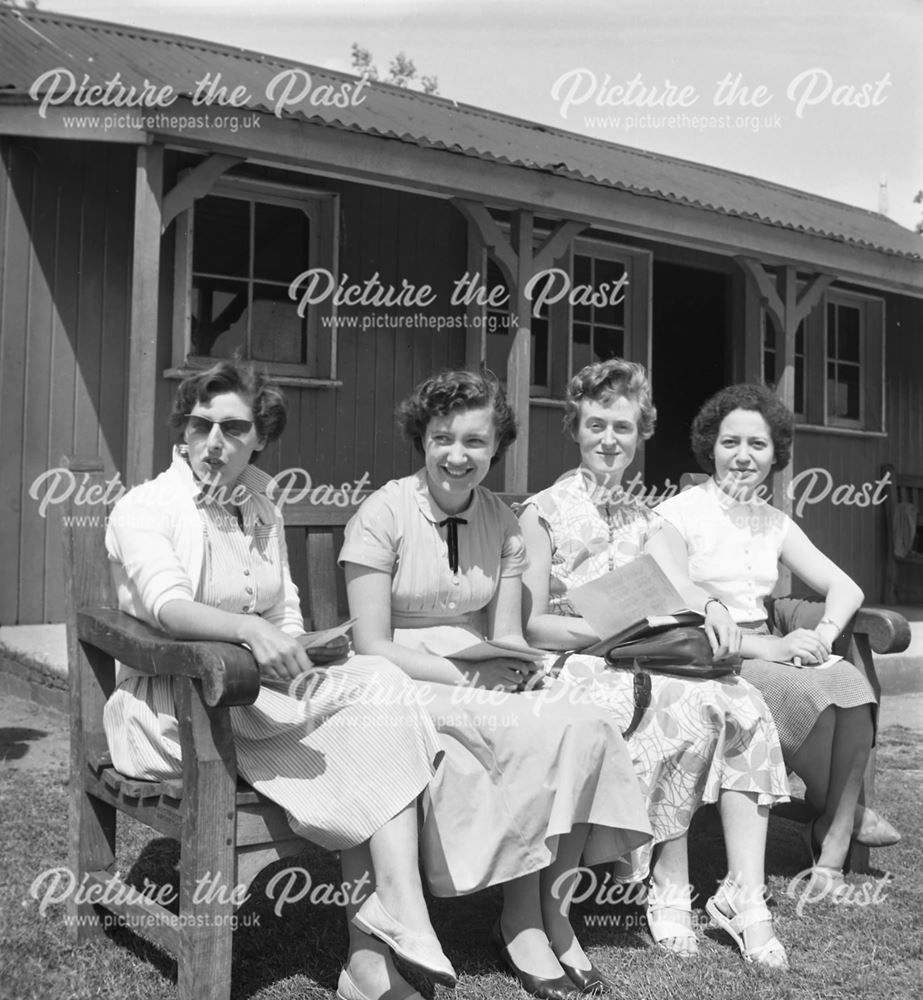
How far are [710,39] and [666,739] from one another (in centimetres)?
387

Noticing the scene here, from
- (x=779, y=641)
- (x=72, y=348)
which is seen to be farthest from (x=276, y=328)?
(x=779, y=641)

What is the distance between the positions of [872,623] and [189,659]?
2.19m

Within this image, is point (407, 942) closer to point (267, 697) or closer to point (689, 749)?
point (267, 697)

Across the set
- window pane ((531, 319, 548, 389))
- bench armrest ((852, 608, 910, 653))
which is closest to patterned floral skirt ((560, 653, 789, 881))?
bench armrest ((852, 608, 910, 653))

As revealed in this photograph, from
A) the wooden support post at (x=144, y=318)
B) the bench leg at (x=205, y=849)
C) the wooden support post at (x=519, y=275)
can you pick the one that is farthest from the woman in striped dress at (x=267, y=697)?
the wooden support post at (x=519, y=275)

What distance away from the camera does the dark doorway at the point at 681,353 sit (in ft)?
34.9

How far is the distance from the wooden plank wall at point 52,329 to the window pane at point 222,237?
1.51 feet

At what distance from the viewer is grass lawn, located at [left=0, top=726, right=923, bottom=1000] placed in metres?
2.59

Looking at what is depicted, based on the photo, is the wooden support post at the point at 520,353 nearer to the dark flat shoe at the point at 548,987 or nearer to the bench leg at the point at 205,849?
the dark flat shoe at the point at 548,987

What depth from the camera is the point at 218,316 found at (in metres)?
7.05

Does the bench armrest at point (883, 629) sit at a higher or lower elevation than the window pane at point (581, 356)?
lower

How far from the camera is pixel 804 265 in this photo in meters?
8.38

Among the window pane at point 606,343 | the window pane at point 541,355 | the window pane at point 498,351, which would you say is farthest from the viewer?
the window pane at point 606,343

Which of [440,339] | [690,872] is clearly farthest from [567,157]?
[690,872]
